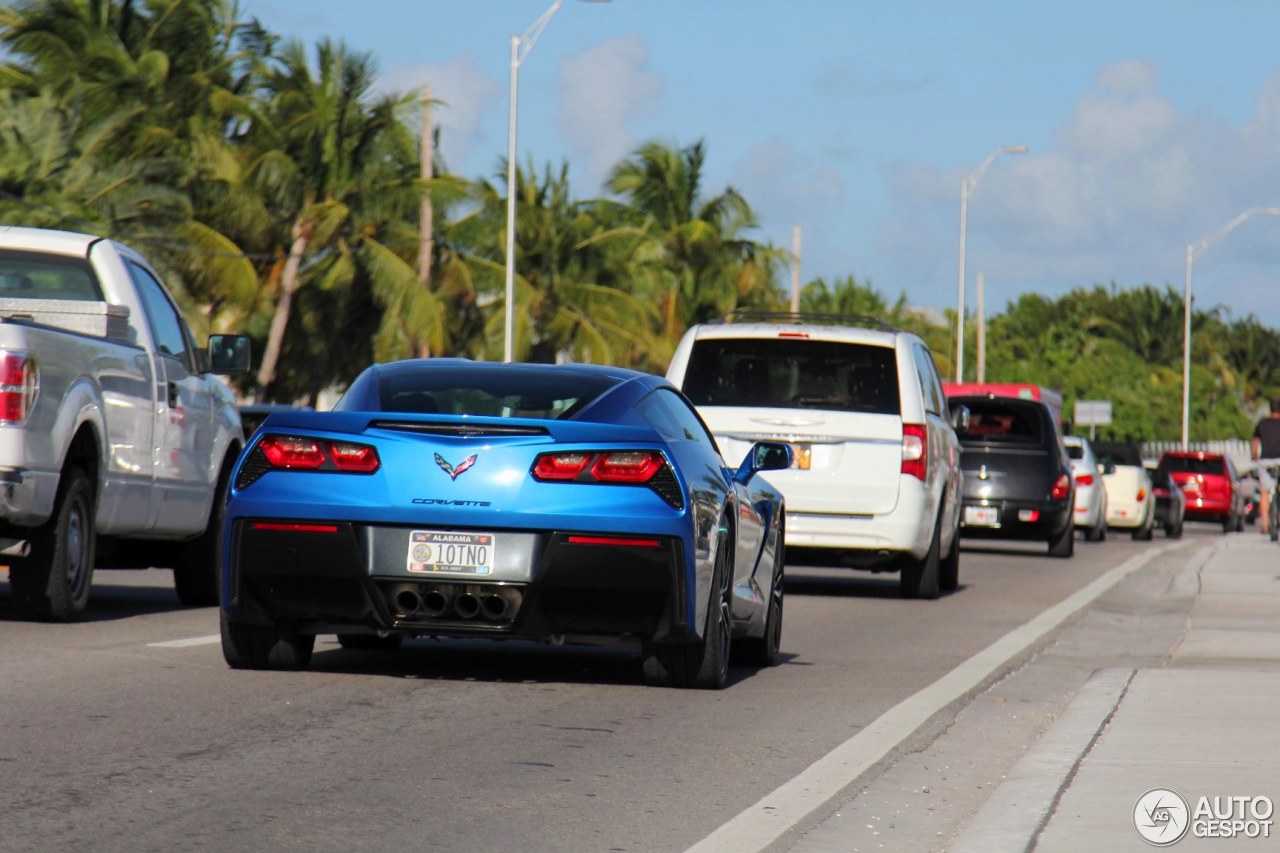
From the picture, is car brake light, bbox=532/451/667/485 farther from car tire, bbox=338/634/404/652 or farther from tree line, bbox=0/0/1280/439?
tree line, bbox=0/0/1280/439

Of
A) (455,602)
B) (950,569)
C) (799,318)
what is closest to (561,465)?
(455,602)

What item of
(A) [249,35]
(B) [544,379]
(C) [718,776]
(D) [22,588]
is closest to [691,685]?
(B) [544,379]

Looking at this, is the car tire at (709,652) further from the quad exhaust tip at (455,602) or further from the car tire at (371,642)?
the car tire at (371,642)

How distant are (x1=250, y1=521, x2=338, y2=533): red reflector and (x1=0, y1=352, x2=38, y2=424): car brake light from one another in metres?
2.28

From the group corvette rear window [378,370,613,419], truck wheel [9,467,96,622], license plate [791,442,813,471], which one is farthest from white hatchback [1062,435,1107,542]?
corvette rear window [378,370,613,419]

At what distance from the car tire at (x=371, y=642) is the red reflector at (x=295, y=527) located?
1.88 metres

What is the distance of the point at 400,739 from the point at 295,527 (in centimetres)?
137

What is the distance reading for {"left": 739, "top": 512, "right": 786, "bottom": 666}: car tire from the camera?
10.9 metres

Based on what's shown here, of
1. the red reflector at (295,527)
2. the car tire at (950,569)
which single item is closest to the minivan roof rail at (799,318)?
the car tire at (950,569)

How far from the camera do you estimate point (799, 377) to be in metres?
15.9

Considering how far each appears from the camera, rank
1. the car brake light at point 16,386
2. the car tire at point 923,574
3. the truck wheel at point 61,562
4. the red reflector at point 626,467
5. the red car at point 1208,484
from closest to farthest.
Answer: the red reflector at point 626,467 → the car brake light at point 16,386 → the truck wheel at point 61,562 → the car tire at point 923,574 → the red car at point 1208,484

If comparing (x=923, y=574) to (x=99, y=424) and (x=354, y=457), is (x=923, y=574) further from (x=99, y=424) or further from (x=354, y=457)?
(x=354, y=457)

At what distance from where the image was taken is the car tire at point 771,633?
1086 centimetres

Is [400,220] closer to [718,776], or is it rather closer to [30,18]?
[30,18]
